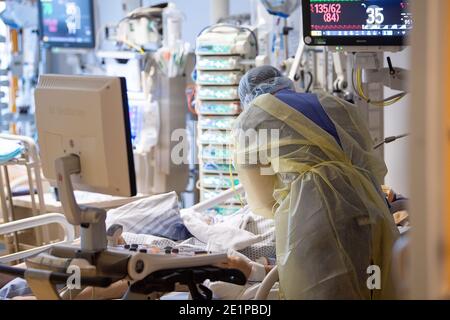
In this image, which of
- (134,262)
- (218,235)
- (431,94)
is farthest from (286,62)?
(431,94)

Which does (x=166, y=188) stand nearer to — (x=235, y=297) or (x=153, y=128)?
(x=153, y=128)

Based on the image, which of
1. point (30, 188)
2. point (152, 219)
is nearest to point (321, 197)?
point (152, 219)

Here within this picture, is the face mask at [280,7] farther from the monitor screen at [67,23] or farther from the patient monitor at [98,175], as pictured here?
the patient monitor at [98,175]

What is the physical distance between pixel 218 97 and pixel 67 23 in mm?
2330

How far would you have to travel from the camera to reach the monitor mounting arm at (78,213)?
8.75 ft

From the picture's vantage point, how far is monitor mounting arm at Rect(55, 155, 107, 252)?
2668 millimetres

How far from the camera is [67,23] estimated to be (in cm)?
750

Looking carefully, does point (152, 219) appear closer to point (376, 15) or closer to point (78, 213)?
point (78, 213)

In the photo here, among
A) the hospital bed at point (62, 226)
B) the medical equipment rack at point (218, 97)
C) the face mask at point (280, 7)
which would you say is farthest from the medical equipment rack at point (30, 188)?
the face mask at point (280, 7)

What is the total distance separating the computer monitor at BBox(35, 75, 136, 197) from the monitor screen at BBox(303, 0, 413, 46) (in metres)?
1.67

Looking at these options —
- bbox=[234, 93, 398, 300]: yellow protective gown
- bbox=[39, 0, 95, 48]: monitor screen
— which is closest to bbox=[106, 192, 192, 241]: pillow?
bbox=[234, 93, 398, 300]: yellow protective gown

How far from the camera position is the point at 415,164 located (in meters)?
1.64

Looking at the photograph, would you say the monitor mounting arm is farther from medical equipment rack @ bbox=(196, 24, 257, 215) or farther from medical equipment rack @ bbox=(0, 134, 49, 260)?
medical equipment rack @ bbox=(196, 24, 257, 215)
